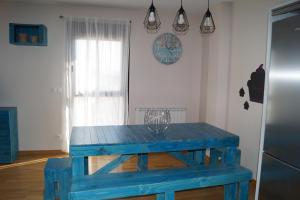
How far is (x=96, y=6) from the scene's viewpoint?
411 centimetres

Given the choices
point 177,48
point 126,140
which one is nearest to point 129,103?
point 177,48

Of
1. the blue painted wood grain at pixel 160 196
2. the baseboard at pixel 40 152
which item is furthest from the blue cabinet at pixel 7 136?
the blue painted wood grain at pixel 160 196

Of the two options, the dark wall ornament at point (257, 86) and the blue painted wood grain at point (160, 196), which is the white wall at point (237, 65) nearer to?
the dark wall ornament at point (257, 86)

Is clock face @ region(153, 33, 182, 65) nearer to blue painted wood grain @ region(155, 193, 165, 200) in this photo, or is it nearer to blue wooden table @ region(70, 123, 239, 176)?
blue wooden table @ region(70, 123, 239, 176)

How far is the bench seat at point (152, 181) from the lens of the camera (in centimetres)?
202

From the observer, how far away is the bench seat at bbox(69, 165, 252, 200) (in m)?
2.02

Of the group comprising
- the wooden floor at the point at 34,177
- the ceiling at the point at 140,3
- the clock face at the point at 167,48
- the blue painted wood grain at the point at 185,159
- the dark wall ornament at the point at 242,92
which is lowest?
the wooden floor at the point at 34,177

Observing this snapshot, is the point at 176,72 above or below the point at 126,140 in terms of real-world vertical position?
above

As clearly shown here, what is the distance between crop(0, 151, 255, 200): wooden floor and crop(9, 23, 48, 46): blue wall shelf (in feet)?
5.96

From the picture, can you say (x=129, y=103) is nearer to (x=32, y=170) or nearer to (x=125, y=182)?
(x=32, y=170)

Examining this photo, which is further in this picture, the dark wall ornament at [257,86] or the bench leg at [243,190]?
the dark wall ornament at [257,86]

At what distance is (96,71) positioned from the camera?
416cm

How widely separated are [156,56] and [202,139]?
7.40 feet

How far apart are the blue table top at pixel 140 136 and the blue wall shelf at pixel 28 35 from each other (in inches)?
77.4
